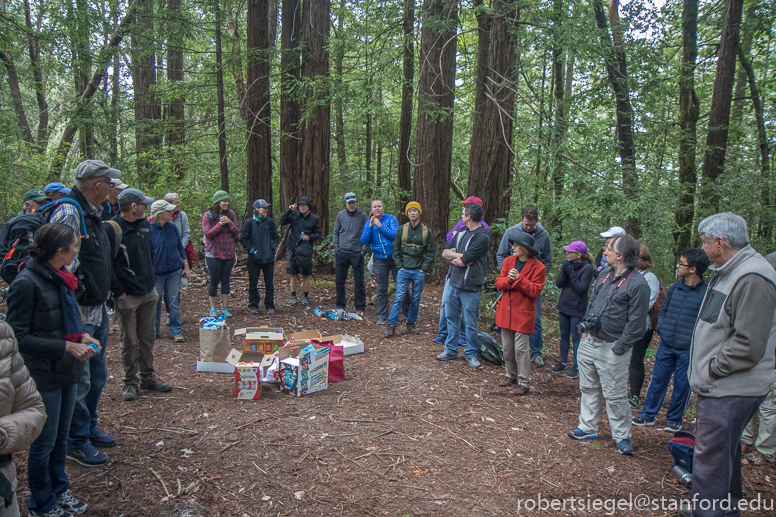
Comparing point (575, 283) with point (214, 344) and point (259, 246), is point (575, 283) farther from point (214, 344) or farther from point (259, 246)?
point (259, 246)

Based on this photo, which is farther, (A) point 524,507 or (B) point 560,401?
(B) point 560,401

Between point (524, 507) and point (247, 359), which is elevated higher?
point (247, 359)

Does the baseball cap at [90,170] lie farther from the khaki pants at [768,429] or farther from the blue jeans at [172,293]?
the khaki pants at [768,429]

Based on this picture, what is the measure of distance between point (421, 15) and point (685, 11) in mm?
7658

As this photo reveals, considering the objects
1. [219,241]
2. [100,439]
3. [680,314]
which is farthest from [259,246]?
[680,314]

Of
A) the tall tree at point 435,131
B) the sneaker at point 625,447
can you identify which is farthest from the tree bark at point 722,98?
the sneaker at point 625,447

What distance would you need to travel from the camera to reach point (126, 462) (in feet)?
11.8

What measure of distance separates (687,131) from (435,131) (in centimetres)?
→ 618

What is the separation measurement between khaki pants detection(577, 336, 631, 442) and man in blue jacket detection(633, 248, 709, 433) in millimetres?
813

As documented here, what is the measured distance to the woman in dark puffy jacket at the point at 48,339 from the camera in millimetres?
2715

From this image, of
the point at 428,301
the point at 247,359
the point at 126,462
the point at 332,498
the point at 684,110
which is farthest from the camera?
the point at 684,110

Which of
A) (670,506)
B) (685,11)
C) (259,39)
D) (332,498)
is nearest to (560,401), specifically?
(670,506)

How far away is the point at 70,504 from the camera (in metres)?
2.95

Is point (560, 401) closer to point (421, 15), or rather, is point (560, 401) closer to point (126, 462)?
point (126, 462)
